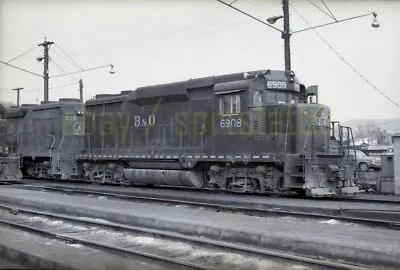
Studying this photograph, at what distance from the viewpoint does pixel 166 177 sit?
1911cm

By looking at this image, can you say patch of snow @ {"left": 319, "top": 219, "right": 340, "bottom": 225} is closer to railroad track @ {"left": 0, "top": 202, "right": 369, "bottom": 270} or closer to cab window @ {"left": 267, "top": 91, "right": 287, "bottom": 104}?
railroad track @ {"left": 0, "top": 202, "right": 369, "bottom": 270}

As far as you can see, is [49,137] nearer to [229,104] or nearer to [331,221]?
[229,104]

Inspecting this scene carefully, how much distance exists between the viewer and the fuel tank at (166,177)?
18.3 meters

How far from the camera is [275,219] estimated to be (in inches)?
438

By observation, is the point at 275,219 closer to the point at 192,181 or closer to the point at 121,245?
the point at 121,245

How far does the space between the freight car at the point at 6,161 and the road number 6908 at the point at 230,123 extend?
12.1 metres

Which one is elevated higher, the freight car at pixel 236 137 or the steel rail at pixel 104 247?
the freight car at pixel 236 137

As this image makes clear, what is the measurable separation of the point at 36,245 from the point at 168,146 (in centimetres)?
1070

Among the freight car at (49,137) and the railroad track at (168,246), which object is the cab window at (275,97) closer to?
the railroad track at (168,246)

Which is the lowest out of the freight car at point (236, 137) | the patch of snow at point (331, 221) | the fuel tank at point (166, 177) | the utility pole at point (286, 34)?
the patch of snow at point (331, 221)

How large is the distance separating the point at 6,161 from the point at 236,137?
1286cm

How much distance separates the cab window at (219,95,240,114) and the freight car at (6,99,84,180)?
31.8 ft

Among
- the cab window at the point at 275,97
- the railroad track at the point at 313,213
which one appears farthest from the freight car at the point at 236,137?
the railroad track at the point at 313,213

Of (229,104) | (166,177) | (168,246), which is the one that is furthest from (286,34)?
(168,246)
